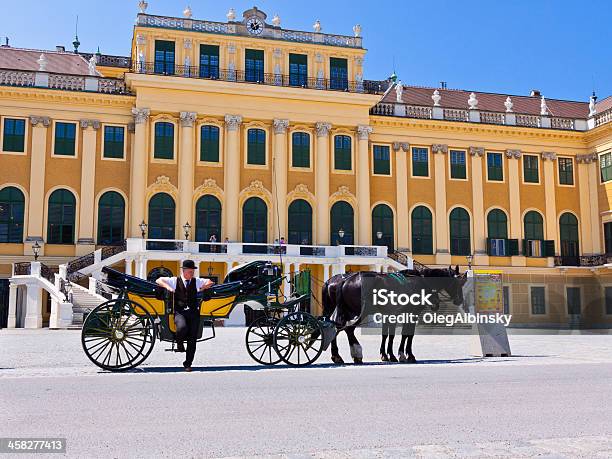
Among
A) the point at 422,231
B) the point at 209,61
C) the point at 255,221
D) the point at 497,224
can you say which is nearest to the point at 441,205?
the point at 422,231

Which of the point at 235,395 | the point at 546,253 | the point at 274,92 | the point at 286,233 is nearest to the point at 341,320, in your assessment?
the point at 235,395

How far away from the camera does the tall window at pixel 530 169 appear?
42.5 meters

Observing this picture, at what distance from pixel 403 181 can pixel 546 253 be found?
32.8 ft

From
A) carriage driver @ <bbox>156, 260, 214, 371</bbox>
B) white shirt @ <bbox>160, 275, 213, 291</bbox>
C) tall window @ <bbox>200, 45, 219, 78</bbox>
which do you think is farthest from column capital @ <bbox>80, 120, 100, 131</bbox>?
carriage driver @ <bbox>156, 260, 214, 371</bbox>

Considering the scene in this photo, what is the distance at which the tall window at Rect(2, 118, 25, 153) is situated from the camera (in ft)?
116

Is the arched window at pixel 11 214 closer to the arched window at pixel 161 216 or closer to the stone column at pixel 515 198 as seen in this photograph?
the arched window at pixel 161 216

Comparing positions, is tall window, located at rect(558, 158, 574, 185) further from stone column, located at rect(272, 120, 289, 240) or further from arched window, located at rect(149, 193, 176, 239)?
arched window, located at rect(149, 193, 176, 239)

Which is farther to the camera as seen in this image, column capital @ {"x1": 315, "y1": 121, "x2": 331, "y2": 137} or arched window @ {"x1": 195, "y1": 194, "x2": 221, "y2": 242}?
column capital @ {"x1": 315, "y1": 121, "x2": 331, "y2": 137}

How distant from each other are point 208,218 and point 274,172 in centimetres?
449

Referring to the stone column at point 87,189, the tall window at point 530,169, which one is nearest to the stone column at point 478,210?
the tall window at point 530,169

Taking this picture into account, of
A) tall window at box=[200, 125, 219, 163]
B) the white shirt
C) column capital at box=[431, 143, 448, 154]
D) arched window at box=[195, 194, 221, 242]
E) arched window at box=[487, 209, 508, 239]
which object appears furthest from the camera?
arched window at box=[487, 209, 508, 239]

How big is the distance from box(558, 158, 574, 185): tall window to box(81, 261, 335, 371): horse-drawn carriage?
34148 mm

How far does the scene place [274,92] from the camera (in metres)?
38.2

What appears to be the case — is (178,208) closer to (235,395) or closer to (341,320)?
(341,320)
